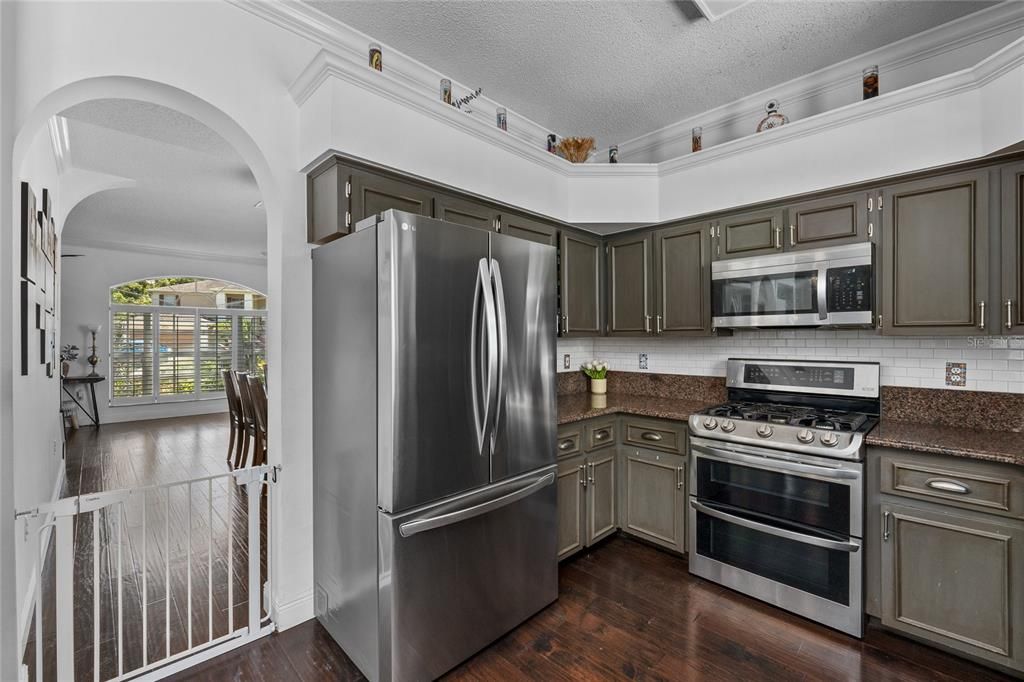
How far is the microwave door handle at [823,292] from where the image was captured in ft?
8.34

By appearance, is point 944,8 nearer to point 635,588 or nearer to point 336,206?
point 336,206

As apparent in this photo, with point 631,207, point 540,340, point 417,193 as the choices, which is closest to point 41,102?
point 417,193

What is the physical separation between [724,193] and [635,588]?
2.39 meters

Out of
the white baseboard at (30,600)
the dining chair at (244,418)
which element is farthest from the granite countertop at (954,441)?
the dining chair at (244,418)

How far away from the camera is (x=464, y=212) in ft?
8.51

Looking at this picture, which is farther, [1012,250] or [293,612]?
[293,612]

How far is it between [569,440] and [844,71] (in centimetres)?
274

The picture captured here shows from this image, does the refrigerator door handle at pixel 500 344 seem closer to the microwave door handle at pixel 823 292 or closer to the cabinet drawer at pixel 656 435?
the cabinet drawer at pixel 656 435

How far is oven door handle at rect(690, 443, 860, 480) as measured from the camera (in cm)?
219

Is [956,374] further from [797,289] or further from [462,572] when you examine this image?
[462,572]

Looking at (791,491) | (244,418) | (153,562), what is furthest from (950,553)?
(244,418)

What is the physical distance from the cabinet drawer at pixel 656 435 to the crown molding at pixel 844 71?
175 cm

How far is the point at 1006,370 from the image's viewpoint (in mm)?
2312

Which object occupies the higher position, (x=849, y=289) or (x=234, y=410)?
(x=849, y=289)
